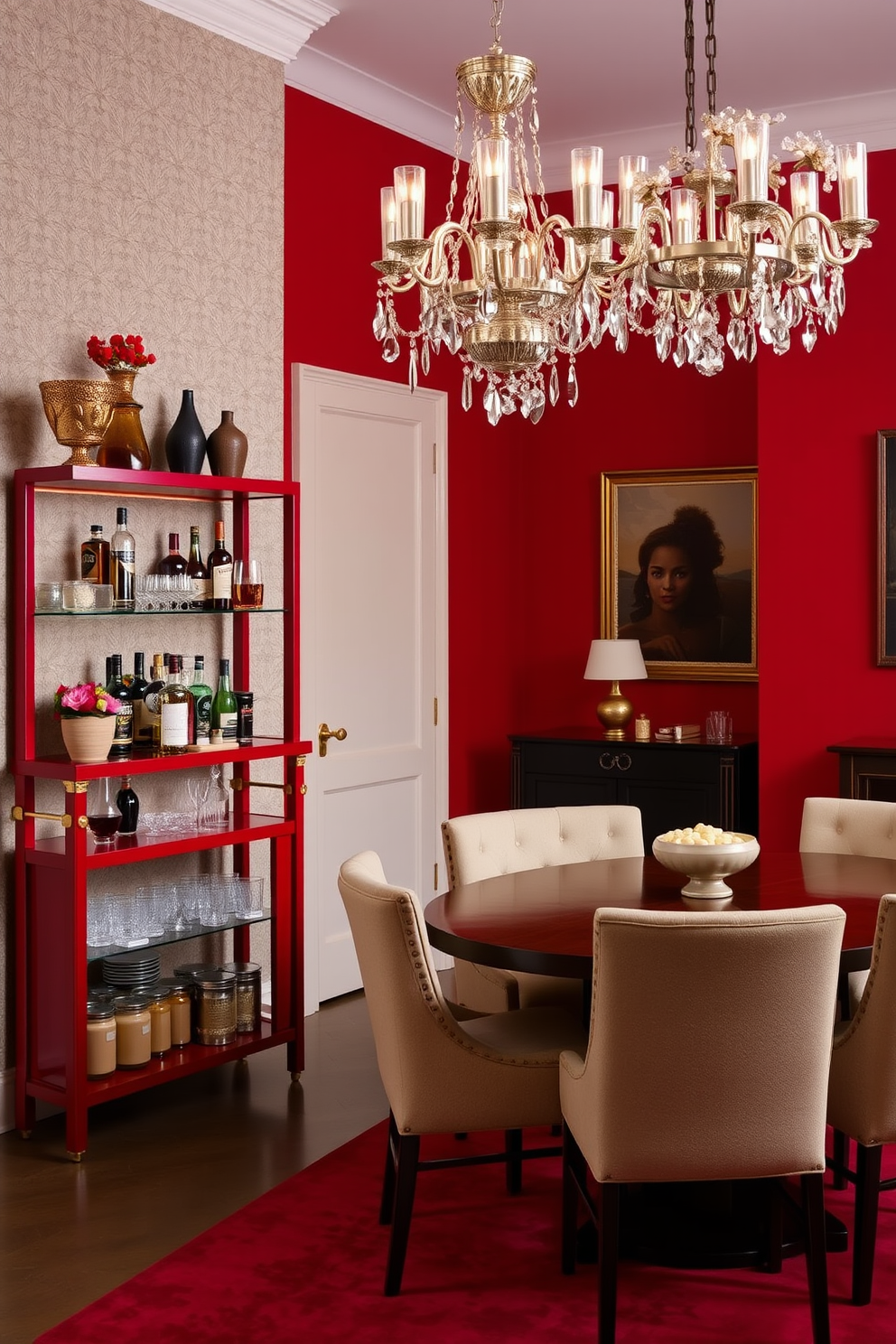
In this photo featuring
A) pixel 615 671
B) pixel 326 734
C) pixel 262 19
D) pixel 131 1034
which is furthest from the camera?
pixel 615 671

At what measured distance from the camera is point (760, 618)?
593 cm

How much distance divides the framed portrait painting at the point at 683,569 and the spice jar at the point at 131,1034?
3.27m

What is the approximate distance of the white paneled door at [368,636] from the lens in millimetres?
5473

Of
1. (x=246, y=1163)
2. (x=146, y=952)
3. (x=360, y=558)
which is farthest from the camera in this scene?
(x=360, y=558)

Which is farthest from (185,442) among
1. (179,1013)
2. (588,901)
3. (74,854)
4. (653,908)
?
Result: (653,908)

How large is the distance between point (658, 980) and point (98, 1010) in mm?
2014

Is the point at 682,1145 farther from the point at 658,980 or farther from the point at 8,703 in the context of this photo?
the point at 8,703

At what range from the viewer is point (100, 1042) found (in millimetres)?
4000

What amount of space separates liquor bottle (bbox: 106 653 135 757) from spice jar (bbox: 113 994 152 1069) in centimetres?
75

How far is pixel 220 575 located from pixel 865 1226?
2661mm

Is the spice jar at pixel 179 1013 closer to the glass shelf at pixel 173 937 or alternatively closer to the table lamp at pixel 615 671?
the glass shelf at pixel 173 937

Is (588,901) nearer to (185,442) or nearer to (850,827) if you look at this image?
(850,827)

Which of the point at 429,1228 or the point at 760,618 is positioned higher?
the point at 760,618

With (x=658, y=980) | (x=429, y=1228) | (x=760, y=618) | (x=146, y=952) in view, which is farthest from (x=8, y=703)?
(x=760, y=618)
